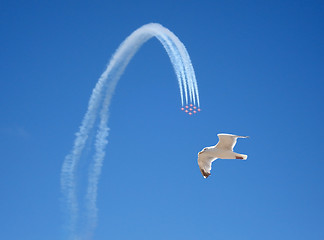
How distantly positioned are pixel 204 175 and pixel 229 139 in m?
4.12

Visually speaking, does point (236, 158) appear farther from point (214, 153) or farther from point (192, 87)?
point (192, 87)

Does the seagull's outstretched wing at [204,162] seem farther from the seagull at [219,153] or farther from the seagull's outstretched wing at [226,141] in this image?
the seagull's outstretched wing at [226,141]

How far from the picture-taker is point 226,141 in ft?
148

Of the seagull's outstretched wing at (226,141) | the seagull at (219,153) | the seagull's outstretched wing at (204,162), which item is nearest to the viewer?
the seagull's outstretched wing at (226,141)

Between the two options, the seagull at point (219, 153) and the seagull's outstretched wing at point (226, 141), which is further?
the seagull at point (219, 153)

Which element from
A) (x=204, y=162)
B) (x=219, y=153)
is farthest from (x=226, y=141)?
(x=204, y=162)

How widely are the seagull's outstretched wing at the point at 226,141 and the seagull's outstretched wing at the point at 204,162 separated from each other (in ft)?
5.47

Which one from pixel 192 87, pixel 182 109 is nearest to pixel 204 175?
pixel 182 109

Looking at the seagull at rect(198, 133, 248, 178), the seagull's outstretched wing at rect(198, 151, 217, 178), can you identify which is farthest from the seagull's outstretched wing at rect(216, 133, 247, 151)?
the seagull's outstretched wing at rect(198, 151, 217, 178)

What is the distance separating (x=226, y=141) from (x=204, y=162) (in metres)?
3.23

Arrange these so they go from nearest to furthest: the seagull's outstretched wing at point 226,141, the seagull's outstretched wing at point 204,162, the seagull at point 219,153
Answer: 1. the seagull's outstretched wing at point 226,141
2. the seagull at point 219,153
3. the seagull's outstretched wing at point 204,162

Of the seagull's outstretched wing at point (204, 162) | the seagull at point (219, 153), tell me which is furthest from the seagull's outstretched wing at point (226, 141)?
the seagull's outstretched wing at point (204, 162)

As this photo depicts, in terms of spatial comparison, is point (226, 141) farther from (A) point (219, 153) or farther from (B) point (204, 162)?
(B) point (204, 162)

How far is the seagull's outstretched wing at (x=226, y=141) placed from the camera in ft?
145
